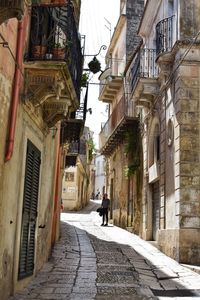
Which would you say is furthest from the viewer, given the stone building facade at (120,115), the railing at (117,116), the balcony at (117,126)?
the railing at (117,116)

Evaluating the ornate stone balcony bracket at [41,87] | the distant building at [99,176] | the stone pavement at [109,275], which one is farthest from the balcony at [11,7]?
the distant building at [99,176]

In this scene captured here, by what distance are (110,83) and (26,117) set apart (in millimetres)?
17426

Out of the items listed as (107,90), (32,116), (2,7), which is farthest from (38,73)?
(107,90)

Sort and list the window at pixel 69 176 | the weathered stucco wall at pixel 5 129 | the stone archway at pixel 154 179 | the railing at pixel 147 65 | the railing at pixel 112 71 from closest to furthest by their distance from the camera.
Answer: the weathered stucco wall at pixel 5 129 < the stone archway at pixel 154 179 < the railing at pixel 147 65 < the railing at pixel 112 71 < the window at pixel 69 176

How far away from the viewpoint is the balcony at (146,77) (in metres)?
15.4

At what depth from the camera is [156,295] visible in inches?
310

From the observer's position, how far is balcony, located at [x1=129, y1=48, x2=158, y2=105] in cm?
1544

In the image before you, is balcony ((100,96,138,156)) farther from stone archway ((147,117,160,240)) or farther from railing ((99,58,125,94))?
stone archway ((147,117,160,240))

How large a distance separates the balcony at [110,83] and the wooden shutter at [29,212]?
1549 cm

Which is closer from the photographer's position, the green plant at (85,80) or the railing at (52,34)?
the railing at (52,34)

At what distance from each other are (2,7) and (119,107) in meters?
19.5

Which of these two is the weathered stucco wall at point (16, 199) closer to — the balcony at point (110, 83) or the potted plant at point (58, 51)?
the potted plant at point (58, 51)

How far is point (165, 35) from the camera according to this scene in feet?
46.7

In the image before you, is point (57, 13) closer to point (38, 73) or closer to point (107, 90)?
point (38, 73)
